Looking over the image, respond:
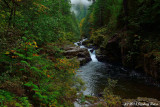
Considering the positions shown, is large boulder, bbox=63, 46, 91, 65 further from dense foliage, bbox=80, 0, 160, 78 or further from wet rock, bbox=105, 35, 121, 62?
dense foliage, bbox=80, 0, 160, 78

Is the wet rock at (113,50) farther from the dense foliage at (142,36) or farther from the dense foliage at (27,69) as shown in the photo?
the dense foliage at (27,69)

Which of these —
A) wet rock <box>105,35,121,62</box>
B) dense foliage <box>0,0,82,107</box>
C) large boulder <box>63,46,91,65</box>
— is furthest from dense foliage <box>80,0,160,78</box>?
dense foliage <box>0,0,82,107</box>

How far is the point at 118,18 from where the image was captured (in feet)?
55.2

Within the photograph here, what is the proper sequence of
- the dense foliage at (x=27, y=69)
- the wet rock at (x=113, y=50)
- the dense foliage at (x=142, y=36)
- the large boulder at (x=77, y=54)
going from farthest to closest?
1. the large boulder at (x=77, y=54)
2. the wet rock at (x=113, y=50)
3. the dense foliage at (x=142, y=36)
4. the dense foliage at (x=27, y=69)

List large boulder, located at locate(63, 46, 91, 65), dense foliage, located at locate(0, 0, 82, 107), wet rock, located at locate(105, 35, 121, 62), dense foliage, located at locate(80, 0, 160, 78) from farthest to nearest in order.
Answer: large boulder, located at locate(63, 46, 91, 65), wet rock, located at locate(105, 35, 121, 62), dense foliage, located at locate(80, 0, 160, 78), dense foliage, located at locate(0, 0, 82, 107)

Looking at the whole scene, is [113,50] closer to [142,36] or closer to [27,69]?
[142,36]

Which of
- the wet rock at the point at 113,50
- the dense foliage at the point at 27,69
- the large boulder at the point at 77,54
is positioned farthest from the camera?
the large boulder at the point at 77,54

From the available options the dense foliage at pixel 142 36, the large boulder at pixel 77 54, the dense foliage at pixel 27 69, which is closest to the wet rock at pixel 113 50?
the dense foliage at pixel 142 36

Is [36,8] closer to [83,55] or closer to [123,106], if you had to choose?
[123,106]

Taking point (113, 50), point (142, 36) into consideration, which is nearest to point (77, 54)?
point (113, 50)

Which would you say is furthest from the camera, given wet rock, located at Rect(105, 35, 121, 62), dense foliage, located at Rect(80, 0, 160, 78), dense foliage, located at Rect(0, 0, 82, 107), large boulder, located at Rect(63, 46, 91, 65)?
large boulder, located at Rect(63, 46, 91, 65)

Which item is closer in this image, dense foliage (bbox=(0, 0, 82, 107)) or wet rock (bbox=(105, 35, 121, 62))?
dense foliage (bbox=(0, 0, 82, 107))

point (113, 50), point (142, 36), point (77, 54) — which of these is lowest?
point (77, 54)

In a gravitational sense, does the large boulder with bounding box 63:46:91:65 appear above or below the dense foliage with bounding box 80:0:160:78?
below
